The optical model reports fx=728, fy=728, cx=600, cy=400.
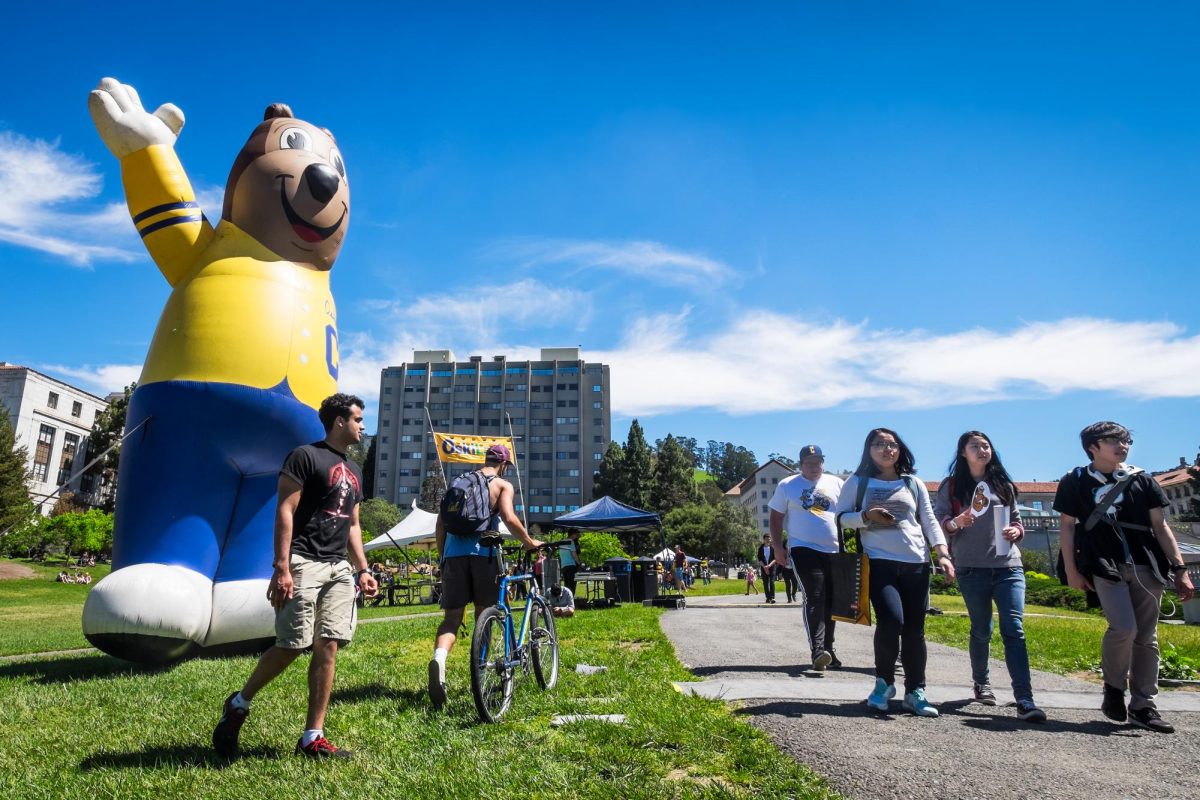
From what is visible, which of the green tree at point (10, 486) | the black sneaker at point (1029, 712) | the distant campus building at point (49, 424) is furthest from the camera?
the distant campus building at point (49, 424)

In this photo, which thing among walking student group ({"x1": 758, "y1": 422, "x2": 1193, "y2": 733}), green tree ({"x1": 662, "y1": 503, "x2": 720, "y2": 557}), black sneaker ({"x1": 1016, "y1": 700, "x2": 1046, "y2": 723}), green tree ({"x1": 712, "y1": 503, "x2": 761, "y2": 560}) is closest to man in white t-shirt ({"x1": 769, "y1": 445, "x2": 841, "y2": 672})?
walking student group ({"x1": 758, "y1": 422, "x2": 1193, "y2": 733})

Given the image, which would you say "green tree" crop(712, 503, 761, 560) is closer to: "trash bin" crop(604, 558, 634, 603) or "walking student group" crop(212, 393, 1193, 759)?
"trash bin" crop(604, 558, 634, 603)

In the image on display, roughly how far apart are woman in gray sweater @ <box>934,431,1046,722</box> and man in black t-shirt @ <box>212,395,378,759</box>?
157 inches

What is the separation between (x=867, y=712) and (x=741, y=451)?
483 feet

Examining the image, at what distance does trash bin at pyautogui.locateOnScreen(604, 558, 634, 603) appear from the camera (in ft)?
53.4

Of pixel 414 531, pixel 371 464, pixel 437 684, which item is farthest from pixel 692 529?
pixel 437 684

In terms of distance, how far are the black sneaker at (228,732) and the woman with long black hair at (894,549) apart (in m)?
3.63

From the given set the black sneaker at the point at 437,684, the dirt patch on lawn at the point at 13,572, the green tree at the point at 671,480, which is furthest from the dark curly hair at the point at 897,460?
the green tree at the point at 671,480

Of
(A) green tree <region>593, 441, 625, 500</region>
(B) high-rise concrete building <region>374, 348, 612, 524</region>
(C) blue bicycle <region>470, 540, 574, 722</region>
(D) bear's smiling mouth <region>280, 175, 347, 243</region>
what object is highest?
(B) high-rise concrete building <region>374, 348, 612, 524</region>

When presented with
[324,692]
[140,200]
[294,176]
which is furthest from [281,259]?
[324,692]

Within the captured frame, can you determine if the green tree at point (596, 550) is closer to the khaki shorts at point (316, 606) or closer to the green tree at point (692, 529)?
the khaki shorts at point (316, 606)

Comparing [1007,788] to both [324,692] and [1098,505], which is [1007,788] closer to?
[1098,505]

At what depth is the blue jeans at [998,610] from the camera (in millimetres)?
4766

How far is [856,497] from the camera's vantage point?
5109 mm
